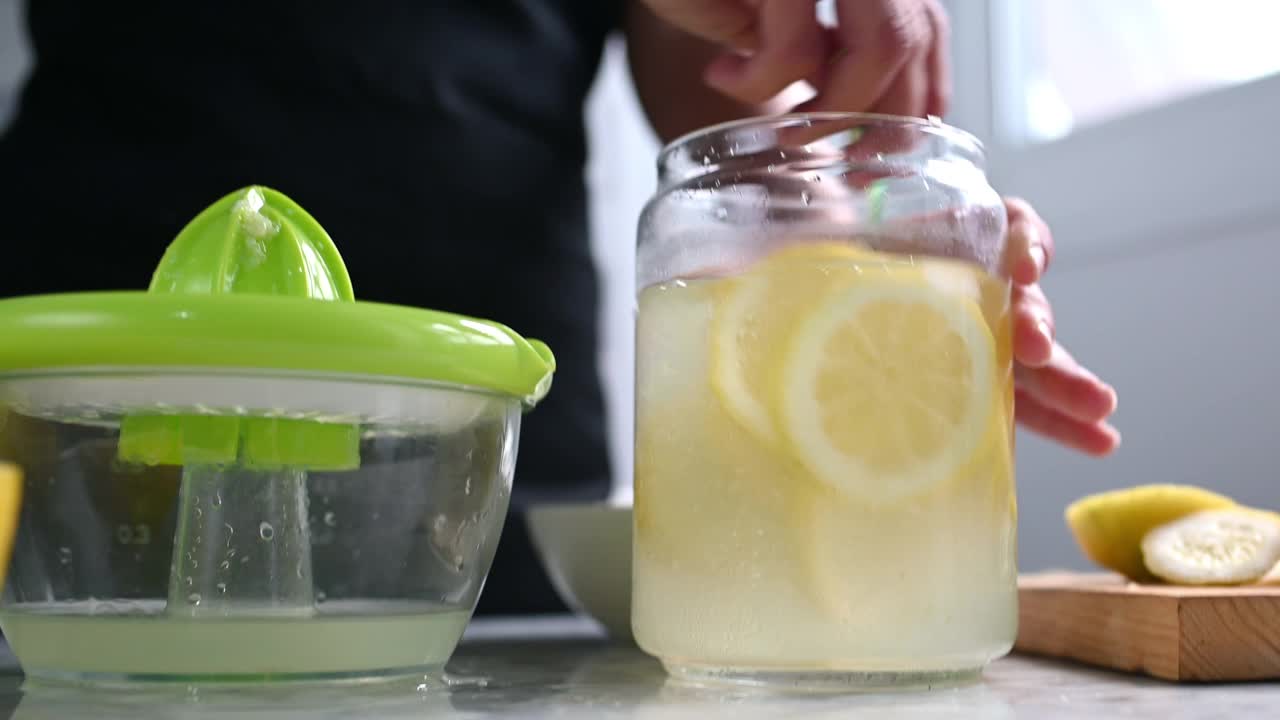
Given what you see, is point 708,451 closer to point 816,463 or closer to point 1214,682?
point 816,463

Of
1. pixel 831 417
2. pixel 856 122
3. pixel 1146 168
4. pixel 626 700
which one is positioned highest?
pixel 1146 168

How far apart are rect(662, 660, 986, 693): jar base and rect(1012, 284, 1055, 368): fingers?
5.4 inches

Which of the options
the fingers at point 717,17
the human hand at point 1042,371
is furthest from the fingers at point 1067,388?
the fingers at point 717,17

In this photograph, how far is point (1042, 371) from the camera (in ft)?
1.99

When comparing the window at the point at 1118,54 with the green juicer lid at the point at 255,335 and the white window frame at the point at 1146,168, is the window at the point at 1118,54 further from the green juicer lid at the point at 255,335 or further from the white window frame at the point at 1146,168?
the green juicer lid at the point at 255,335

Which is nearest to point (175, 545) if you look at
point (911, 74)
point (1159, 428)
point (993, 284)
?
point (993, 284)

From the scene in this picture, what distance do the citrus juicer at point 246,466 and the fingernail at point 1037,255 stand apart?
0.22 metres

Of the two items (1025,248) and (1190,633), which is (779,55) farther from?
(1190,633)

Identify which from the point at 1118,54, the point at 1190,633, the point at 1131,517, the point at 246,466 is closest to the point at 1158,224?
the point at 1118,54

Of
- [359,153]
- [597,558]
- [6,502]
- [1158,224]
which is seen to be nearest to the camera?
[6,502]

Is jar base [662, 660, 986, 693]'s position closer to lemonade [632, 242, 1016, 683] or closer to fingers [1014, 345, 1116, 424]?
lemonade [632, 242, 1016, 683]

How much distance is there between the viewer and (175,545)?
1.46ft

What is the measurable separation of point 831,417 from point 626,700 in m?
0.13

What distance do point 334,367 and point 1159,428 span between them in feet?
3.37
